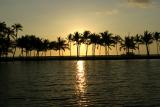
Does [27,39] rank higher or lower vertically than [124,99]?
higher

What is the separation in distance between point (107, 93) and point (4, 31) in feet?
413

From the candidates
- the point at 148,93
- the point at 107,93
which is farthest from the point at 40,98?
the point at 148,93

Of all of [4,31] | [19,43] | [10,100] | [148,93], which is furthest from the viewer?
[19,43]

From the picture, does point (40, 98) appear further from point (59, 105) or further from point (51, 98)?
point (59, 105)

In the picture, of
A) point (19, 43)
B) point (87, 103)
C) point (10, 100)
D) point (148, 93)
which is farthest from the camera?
point (19, 43)

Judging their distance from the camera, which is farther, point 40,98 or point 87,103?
point 40,98

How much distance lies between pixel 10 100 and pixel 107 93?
34.4 ft

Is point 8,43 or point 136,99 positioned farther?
point 8,43

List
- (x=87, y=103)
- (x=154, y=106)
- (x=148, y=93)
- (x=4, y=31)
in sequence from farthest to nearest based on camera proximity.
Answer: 1. (x=4, y=31)
2. (x=148, y=93)
3. (x=87, y=103)
4. (x=154, y=106)

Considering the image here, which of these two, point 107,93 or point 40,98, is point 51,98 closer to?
point 40,98

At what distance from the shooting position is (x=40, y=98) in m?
36.2

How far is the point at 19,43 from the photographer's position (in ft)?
623

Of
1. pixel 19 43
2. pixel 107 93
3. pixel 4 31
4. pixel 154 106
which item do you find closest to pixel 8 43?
pixel 4 31

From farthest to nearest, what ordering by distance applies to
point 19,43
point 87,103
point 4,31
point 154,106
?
point 19,43
point 4,31
point 87,103
point 154,106
